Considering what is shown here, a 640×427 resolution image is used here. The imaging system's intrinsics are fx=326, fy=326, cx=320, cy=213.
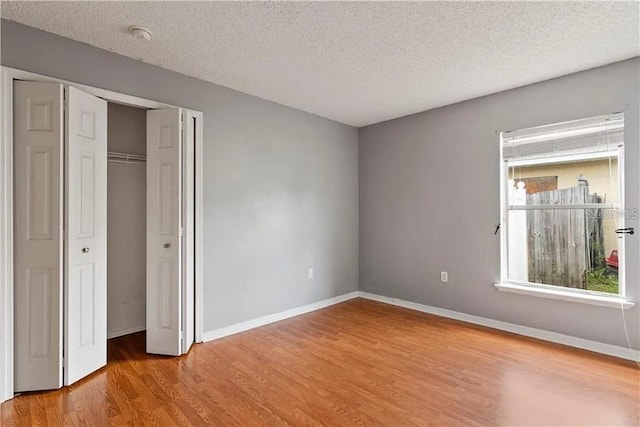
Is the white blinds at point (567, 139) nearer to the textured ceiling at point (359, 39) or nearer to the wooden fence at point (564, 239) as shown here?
the wooden fence at point (564, 239)

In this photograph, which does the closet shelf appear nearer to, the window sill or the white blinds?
the white blinds

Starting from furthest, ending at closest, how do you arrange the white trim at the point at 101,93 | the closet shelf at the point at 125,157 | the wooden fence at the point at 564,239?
1. the closet shelf at the point at 125,157
2. the wooden fence at the point at 564,239
3. the white trim at the point at 101,93

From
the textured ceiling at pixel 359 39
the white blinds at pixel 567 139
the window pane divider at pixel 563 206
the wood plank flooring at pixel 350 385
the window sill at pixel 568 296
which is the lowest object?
the wood plank flooring at pixel 350 385

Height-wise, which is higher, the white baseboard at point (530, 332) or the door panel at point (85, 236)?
the door panel at point (85, 236)

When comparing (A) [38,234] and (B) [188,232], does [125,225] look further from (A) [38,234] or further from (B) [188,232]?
(A) [38,234]

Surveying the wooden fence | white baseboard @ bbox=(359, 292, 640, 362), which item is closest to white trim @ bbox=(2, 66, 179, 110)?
white baseboard @ bbox=(359, 292, 640, 362)

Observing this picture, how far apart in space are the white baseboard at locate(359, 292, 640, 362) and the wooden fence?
0.50m

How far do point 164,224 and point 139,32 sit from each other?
148 cm

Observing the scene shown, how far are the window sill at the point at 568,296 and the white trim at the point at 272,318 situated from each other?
6.60ft


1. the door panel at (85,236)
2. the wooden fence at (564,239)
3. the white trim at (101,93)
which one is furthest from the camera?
the wooden fence at (564,239)

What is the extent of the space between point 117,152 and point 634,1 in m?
4.17

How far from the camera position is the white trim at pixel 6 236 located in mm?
2090

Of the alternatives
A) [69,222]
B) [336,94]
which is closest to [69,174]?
[69,222]

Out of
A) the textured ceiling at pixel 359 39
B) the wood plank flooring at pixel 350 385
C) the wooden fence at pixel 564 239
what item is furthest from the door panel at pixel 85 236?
the wooden fence at pixel 564 239
